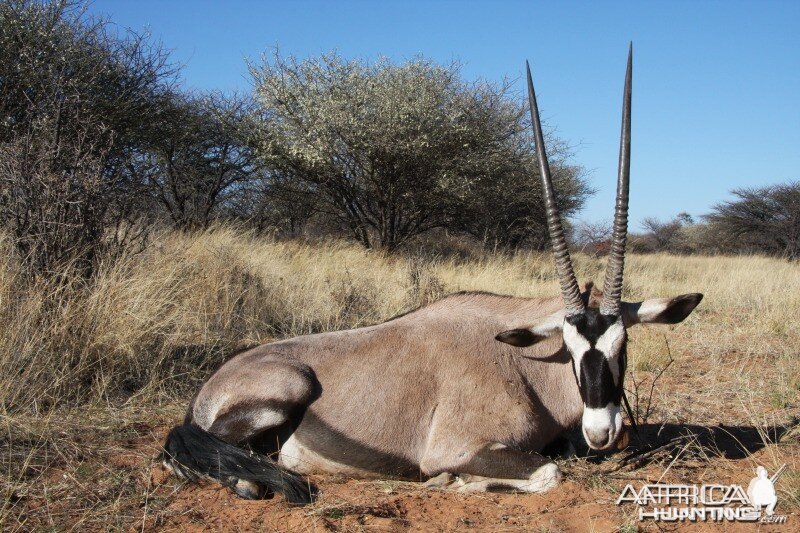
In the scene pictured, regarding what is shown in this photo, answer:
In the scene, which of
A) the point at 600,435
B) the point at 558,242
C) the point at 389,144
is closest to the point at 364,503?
the point at 600,435

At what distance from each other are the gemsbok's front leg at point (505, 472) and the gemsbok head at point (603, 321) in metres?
0.29

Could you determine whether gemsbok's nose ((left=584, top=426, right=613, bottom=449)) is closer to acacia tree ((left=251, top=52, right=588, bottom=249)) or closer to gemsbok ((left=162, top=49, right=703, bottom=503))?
gemsbok ((left=162, top=49, right=703, bottom=503))

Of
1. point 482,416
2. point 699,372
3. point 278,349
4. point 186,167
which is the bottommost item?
point 699,372

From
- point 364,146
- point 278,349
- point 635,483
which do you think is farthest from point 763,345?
point 364,146

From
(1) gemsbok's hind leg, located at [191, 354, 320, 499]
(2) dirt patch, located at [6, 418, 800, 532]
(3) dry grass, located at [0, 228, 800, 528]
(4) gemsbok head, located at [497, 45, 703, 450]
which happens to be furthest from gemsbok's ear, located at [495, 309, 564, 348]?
(3) dry grass, located at [0, 228, 800, 528]

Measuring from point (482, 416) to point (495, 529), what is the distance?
29.6 inches

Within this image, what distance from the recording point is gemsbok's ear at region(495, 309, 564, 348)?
3.87 m

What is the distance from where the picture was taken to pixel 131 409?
481cm

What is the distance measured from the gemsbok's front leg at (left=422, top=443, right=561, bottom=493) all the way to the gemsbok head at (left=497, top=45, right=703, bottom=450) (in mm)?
288

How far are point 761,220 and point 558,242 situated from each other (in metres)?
30.5

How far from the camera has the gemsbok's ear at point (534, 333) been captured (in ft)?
12.7

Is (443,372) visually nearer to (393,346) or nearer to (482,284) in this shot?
(393,346)

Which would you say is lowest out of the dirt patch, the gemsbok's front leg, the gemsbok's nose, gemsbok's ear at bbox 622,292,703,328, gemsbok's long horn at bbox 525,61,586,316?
the dirt patch

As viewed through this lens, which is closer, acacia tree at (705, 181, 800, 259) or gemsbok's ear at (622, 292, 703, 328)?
gemsbok's ear at (622, 292, 703, 328)
